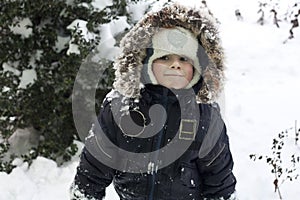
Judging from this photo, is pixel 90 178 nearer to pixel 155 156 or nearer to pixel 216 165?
pixel 155 156

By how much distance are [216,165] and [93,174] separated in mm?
534

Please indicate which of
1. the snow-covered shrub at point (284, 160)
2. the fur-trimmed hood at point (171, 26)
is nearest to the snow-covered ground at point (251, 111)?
the snow-covered shrub at point (284, 160)

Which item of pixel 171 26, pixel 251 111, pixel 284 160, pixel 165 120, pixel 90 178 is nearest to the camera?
pixel 171 26

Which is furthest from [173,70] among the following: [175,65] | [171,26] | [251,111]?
[251,111]

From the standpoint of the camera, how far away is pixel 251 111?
4.41 m

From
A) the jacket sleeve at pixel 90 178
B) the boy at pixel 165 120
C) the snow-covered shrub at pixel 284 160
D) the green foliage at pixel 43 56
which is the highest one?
the green foliage at pixel 43 56

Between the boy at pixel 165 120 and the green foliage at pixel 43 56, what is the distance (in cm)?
125

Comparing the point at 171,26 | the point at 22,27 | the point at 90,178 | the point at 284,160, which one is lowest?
the point at 90,178

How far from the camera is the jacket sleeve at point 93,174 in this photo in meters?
2.25

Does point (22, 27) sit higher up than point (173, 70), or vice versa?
point (22, 27)

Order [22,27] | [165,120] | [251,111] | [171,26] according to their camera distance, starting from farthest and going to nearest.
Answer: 1. [251,111]
2. [22,27]
3. [165,120]
4. [171,26]

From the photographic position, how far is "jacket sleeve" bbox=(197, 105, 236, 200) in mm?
2213

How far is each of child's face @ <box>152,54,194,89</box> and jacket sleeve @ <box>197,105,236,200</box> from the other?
0.77 feet

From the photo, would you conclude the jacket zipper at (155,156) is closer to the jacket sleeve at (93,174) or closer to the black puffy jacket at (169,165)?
the black puffy jacket at (169,165)
